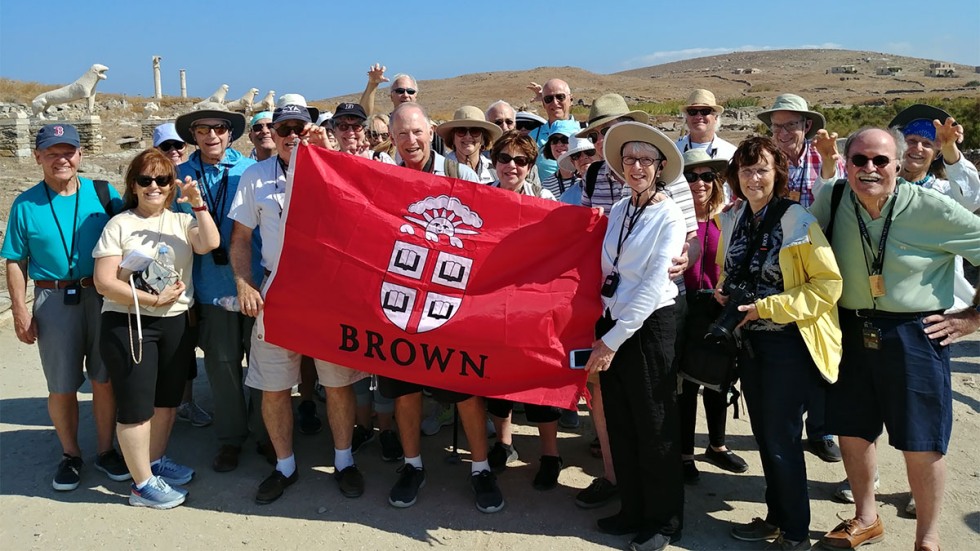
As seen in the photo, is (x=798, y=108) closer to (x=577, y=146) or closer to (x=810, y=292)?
(x=577, y=146)

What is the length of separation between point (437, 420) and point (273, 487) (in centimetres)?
166

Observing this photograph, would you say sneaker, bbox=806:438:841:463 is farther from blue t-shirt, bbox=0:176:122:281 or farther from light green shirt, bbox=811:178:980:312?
blue t-shirt, bbox=0:176:122:281

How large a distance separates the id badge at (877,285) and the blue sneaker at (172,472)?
472cm

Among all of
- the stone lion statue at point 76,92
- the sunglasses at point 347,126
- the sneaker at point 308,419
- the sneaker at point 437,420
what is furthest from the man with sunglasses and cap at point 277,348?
the stone lion statue at point 76,92

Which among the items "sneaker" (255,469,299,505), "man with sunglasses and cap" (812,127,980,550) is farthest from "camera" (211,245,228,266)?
"man with sunglasses and cap" (812,127,980,550)

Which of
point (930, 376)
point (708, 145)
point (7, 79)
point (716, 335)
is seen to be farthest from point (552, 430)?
point (7, 79)

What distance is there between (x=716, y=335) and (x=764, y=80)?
91459mm

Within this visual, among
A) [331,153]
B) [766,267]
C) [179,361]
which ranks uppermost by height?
[331,153]

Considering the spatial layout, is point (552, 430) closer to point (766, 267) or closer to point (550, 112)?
point (766, 267)

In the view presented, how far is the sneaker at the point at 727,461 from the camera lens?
541 cm

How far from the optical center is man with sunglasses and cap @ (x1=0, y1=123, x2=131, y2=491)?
493cm

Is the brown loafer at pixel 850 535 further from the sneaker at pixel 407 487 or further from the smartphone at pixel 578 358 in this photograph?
the sneaker at pixel 407 487

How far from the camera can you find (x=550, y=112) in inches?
314

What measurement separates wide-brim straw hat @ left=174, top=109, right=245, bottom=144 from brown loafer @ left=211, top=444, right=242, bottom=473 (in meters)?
2.49
